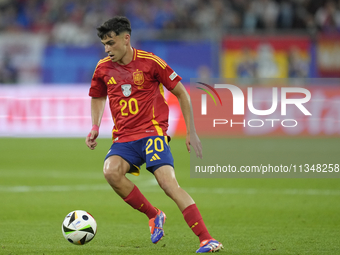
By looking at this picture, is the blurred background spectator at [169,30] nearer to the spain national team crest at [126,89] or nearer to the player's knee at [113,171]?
the spain national team crest at [126,89]

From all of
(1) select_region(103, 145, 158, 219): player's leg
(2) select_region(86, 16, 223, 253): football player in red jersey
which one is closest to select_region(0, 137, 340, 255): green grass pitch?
(1) select_region(103, 145, 158, 219): player's leg

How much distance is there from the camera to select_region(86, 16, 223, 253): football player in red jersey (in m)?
5.12

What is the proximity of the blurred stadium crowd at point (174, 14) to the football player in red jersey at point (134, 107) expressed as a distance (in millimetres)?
14887

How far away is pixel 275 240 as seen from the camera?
18.5 ft

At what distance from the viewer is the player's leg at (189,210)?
4750 mm

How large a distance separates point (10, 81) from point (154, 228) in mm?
14846

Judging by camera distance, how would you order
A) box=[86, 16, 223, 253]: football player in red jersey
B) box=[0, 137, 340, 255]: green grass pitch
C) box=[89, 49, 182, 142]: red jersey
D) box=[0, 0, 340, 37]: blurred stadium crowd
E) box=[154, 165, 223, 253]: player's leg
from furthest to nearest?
box=[0, 0, 340, 37]: blurred stadium crowd, box=[0, 137, 340, 255]: green grass pitch, box=[89, 49, 182, 142]: red jersey, box=[86, 16, 223, 253]: football player in red jersey, box=[154, 165, 223, 253]: player's leg

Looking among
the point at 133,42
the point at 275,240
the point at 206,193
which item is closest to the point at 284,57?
the point at 133,42

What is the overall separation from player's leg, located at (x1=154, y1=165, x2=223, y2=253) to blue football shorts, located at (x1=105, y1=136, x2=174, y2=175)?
3.4 inches

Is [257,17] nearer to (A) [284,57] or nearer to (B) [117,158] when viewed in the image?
(A) [284,57]
